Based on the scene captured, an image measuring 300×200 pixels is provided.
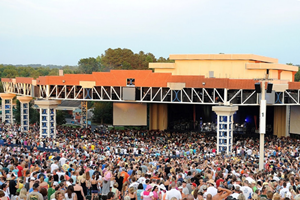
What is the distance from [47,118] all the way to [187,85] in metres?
15.1

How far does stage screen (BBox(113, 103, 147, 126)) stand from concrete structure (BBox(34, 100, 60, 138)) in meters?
7.85

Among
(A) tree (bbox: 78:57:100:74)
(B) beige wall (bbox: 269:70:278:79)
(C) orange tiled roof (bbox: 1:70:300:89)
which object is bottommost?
(C) orange tiled roof (bbox: 1:70:300:89)

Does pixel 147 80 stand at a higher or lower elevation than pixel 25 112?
higher

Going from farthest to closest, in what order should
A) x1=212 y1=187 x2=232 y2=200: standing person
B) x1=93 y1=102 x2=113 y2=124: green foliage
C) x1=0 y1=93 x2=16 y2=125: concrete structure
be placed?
x1=93 y1=102 x2=113 y2=124: green foliage
x1=0 y1=93 x2=16 y2=125: concrete structure
x1=212 y1=187 x2=232 y2=200: standing person

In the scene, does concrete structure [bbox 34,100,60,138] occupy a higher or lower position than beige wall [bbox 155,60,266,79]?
lower

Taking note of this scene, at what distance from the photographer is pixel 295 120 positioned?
43.9 m

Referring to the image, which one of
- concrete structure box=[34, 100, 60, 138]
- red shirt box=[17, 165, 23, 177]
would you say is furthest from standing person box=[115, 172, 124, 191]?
concrete structure box=[34, 100, 60, 138]

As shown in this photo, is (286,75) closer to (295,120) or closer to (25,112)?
(295,120)

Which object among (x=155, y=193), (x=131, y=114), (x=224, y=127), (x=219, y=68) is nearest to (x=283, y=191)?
(x=155, y=193)

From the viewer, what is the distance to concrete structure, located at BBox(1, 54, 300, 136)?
36438mm

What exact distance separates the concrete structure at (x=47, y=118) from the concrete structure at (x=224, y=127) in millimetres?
17303

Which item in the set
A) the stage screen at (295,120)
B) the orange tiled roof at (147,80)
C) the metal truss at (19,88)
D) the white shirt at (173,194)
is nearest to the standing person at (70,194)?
the white shirt at (173,194)

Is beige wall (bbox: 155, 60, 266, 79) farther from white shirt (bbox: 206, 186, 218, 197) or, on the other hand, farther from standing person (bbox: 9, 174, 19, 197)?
standing person (bbox: 9, 174, 19, 197)

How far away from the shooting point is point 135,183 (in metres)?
14.1
